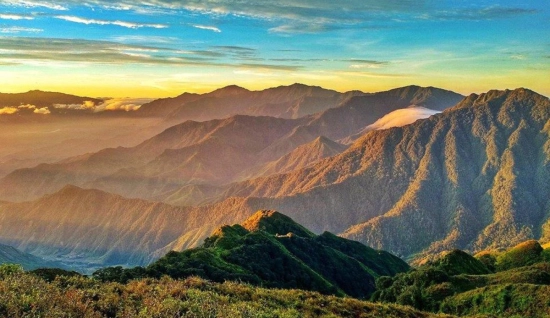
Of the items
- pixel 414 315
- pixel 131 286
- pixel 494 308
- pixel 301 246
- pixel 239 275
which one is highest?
pixel 131 286

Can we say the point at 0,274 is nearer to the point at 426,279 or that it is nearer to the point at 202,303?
the point at 202,303

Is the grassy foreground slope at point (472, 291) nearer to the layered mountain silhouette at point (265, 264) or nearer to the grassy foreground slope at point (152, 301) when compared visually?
the layered mountain silhouette at point (265, 264)

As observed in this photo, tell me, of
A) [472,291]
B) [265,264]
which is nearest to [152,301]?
[472,291]

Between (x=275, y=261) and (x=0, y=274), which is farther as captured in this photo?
(x=275, y=261)

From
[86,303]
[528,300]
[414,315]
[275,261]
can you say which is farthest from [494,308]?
[275,261]

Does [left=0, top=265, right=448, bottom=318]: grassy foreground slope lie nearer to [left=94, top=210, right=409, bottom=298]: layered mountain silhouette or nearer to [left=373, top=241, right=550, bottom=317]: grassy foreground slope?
[left=94, top=210, right=409, bottom=298]: layered mountain silhouette

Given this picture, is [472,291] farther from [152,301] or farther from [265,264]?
[265,264]

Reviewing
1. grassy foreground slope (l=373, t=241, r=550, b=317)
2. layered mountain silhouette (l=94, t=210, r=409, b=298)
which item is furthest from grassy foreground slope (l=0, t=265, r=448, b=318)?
grassy foreground slope (l=373, t=241, r=550, b=317)
